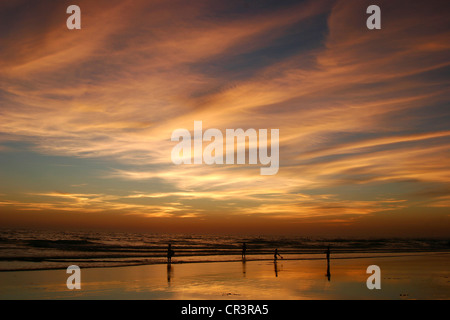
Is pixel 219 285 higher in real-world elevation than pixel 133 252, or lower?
higher

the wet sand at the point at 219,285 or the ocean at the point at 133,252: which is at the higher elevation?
the wet sand at the point at 219,285

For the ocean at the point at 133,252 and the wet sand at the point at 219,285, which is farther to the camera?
the ocean at the point at 133,252

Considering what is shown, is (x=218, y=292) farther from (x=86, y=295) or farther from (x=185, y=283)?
(x=86, y=295)

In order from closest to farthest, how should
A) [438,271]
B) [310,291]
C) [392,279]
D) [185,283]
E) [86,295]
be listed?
[86,295]
[310,291]
[185,283]
[392,279]
[438,271]

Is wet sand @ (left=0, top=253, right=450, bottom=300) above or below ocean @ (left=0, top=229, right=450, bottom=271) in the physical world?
above

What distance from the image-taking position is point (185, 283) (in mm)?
25156

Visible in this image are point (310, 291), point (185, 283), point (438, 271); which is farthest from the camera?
point (438, 271)

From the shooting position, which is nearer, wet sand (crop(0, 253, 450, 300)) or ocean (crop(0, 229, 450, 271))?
wet sand (crop(0, 253, 450, 300))

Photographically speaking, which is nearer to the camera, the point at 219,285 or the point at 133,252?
the point at 219,285

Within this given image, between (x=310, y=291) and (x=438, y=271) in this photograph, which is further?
(x=438, y=271)

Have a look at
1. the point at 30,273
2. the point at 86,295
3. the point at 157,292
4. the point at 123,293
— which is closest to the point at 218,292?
the point at 157,292
